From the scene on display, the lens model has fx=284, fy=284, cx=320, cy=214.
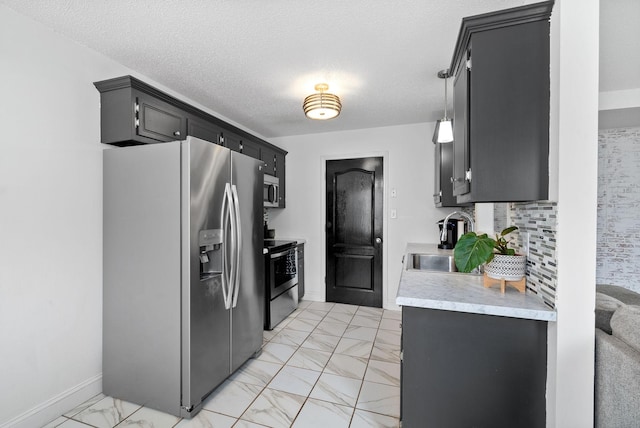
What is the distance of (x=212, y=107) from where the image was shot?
123 inches

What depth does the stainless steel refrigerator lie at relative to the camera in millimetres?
1779

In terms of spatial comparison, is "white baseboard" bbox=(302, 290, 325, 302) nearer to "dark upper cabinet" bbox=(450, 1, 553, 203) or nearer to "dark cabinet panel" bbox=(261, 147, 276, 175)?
"dark cabinet panel" bbox=(261, 147, 276, 175)

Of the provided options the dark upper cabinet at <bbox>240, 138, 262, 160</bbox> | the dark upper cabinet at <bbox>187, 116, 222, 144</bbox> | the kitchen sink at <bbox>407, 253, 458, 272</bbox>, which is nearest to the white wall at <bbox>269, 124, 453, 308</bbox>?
the dark upper cabinet at <bbox>240, 138, 262, 160</bbox>

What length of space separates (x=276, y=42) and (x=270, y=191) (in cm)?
195

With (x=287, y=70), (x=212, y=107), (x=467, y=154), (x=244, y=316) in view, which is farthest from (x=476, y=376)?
(x=212, y=107)

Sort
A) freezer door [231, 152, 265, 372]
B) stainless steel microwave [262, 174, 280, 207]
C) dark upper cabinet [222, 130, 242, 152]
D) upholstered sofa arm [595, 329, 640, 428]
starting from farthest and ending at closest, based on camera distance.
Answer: stainless steel microwave [262, 174, 280, 207], dark upper cabinet [222, 130, 242, 152], freezer door [231, 152, 265, 372], upholstered sofa arm [595, 329, 640, 428]

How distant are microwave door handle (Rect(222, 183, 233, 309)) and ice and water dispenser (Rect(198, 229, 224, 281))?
30mm

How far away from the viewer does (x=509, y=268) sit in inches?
56.3

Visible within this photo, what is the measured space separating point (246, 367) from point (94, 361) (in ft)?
3.50

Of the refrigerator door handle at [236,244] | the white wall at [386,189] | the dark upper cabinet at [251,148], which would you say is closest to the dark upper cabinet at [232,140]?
the dark upper cabinet at [251,148]

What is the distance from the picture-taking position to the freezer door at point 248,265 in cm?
221

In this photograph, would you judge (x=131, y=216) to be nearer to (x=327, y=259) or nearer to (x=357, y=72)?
(x=357, y=72)

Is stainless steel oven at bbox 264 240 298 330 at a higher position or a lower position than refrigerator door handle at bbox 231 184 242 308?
lower

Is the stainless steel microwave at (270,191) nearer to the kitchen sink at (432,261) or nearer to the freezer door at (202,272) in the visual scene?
the freezer door at (202,272)
